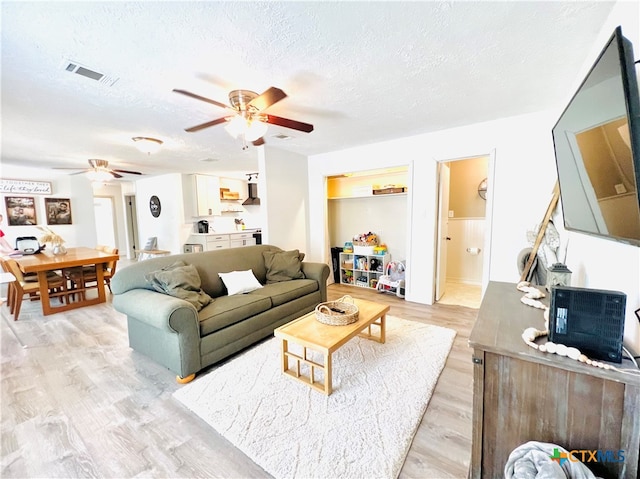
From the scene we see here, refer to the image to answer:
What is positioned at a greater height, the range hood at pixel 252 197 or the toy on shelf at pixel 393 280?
the range hood at pixel 252 197

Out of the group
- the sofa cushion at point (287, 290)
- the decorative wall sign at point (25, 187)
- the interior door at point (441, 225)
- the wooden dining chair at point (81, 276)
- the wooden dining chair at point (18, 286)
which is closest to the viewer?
the sofa cushion at point (287, 290)

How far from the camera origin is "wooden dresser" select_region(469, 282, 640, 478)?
0.88 meters

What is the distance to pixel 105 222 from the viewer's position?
8.26 m

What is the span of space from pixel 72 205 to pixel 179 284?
235 inches

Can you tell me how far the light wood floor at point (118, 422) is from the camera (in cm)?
138

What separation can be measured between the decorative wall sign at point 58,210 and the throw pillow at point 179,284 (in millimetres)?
5489

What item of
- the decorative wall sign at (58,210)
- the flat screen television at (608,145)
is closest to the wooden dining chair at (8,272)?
the decorative wall sign at (58,210)

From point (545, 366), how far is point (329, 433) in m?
1.18

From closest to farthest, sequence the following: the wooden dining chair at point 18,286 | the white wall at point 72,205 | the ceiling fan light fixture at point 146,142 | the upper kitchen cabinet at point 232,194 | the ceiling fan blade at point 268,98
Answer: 1. the ceiling fan blade at point 268,98
2. the wooden dining chair at point 18,286
3. the ceiling fan light fixture at point 146,142
4. the white wall at point 72,205
5. the upper kitchen cabinet at point 232,194

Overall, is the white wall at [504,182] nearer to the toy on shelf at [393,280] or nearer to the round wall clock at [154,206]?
the toy on shelf at [393,280]

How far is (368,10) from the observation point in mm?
1404

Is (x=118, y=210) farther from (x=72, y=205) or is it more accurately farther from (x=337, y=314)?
(x=337, y=314)

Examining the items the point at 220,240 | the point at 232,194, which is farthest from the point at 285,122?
the point at 232,194

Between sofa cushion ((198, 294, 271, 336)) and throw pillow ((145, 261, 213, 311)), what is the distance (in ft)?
0.37
